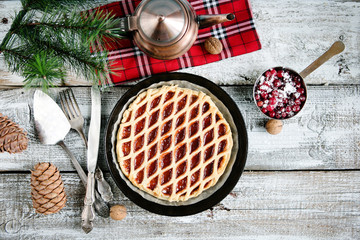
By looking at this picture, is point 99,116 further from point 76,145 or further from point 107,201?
point 107,201

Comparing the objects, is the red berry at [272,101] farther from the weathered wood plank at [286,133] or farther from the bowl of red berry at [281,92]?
the weathered wood plank at [286,133]

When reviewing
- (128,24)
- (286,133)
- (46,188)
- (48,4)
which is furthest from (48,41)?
(286,133)

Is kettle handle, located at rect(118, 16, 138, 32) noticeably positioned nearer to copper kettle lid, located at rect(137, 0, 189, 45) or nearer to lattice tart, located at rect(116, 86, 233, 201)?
copper kettle lid, located at rect(137, 0, 189, 45)

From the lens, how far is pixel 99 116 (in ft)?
4.71

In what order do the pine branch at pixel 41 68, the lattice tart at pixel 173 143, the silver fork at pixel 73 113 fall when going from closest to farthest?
1. the pine branch at pixel 41 68
2. the lattice tart at pixel 173 143
3. the silver fork at pixel 73 113

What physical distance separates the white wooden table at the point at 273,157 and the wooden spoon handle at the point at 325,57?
85 millimetres

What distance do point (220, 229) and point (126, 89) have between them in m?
0.81

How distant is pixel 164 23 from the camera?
47.1 inches

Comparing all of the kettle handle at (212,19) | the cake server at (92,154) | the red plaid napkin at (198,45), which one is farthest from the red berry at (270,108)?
the cake server at (92,154)

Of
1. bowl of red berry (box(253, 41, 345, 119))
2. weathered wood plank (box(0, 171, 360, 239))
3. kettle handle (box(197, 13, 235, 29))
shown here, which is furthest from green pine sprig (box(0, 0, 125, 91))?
bowl of red berry (box(253, 41, 345, 119))

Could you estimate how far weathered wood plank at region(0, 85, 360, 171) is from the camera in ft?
4.90

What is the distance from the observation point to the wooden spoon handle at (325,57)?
1.41 m

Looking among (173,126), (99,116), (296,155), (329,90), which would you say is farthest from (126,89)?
(329,90)

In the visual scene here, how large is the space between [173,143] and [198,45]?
48cm
